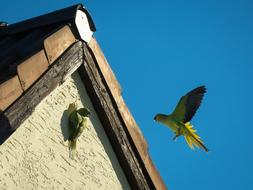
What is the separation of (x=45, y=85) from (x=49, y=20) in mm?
837

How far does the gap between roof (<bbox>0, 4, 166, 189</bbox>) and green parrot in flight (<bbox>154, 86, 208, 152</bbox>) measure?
63cm

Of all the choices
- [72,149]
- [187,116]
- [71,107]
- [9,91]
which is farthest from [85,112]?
[187,116]

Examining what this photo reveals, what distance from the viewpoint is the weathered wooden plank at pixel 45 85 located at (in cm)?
296

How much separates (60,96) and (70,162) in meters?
0.47

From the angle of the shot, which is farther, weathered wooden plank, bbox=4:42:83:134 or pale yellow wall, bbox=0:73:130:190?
pale yellow wall, bbox=0:73:130:190

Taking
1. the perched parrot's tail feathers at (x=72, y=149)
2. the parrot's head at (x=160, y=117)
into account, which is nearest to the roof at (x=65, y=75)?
the perched parrot's tail feathers at (x=72, y=149)

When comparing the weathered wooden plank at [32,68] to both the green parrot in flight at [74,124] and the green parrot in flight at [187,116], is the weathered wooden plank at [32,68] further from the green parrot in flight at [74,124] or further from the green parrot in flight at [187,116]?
the green parrot in flight at [187,116]

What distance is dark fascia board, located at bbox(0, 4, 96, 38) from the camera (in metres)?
3.76

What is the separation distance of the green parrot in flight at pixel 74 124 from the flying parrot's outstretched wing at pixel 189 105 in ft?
4.66

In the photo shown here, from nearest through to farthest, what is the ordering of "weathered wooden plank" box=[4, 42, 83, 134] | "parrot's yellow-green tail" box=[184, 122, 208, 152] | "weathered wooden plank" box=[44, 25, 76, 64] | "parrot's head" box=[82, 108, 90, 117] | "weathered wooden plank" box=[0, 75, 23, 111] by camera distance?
"weathered wooden plank" box=[0, 75, 23, 111], "weathered wooden plank" box=[4, 42, 83, 134], "weathered wooden plank" box=[44, 25, 76, 64], "parrot's head" box=[82, 108, 90, 117], "parrot's yellow-green tail" box=[184, 122, 208, 152]

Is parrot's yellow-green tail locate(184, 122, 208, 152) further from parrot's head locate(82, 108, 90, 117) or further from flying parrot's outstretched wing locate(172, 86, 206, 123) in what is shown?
parrot's head locate(82, 108, 90, 117)

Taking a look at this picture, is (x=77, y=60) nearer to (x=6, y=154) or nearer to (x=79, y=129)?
(x=79, y=129)

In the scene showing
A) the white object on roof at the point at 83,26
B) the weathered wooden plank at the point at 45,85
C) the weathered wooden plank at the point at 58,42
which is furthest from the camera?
the white object on roof at the point at 83,26

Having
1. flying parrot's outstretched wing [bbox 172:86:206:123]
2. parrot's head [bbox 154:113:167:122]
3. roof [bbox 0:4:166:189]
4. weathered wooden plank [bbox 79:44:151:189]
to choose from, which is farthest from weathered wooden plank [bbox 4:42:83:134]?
parrot's head [bbox 154:113:167:122]
